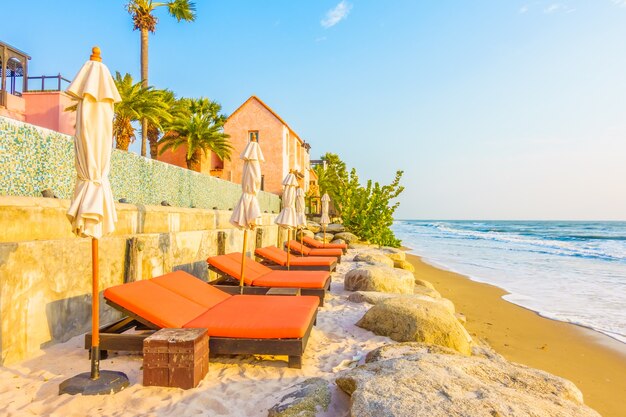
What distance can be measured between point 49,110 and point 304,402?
22.1 meters

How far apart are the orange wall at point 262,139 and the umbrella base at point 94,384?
25.6 meters

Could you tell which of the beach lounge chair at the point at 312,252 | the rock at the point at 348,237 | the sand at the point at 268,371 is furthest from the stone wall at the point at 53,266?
the rock at the point at 348,237

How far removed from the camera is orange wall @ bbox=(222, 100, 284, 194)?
29438 millimetres

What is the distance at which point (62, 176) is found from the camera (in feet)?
22.4

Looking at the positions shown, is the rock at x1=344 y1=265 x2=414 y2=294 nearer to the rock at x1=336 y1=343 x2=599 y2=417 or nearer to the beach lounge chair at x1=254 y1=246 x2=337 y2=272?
the beach lounge chair at x1=254 y1=246 x2=337 y2=272

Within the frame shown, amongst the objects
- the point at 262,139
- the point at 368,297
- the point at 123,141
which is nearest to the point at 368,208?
the point at 262,139

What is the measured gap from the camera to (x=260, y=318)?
454cm

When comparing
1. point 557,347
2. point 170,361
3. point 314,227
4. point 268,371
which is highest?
point 314,227

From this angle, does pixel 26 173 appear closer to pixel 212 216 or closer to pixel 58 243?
pixel 58 243

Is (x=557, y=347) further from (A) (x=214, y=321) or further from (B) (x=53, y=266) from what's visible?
(B) (x=53, y=266)

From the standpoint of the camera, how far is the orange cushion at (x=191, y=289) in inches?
202

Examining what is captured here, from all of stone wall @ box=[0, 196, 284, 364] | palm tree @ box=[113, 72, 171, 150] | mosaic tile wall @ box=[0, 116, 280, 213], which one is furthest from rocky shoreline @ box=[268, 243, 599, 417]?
palm tree @ box=[113, 72, 171, 150]

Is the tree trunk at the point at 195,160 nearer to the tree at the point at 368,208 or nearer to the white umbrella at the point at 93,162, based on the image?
the tree at the point at 368,208

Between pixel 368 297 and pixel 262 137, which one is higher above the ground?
pixel 262 137
